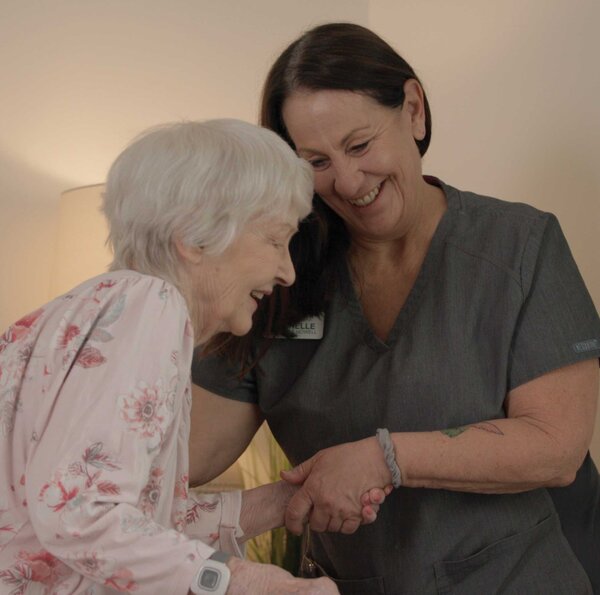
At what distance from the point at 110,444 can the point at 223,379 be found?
31.9 inches

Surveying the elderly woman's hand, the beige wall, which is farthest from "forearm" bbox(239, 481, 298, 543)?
the beige wall

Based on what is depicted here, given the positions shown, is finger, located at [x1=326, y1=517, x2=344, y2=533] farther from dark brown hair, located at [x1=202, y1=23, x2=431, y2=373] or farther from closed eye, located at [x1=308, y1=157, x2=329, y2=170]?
closed eye, located at [x1=308, y1=157, x2=329, y2=170]

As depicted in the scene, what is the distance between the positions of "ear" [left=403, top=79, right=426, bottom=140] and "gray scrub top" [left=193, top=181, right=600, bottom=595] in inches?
7.1

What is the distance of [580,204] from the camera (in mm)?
2266

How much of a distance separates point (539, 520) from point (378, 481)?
1.19ft

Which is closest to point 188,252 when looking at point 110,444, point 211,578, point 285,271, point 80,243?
point 285,271

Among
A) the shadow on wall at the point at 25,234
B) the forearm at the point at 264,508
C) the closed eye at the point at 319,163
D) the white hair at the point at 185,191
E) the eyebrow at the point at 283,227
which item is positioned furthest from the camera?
the shadow on wall at the point at 25,234

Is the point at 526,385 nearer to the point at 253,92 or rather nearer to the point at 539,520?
the point at 539,520

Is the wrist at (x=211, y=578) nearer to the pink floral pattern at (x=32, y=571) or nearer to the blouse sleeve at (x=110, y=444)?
the blouse sleeve at (x=110, y=444)

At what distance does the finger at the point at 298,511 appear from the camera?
1.61 meters

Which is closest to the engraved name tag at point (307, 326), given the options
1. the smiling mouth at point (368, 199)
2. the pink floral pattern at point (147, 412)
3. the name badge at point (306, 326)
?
the name badge at point (306, 326)

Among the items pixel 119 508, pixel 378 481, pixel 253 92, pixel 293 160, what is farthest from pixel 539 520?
pixel 253 92

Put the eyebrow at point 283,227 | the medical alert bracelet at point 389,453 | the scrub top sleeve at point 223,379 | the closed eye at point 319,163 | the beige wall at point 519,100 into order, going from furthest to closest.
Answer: the beige wall at point 519,100 < the scrub top sleeve at point 223,379 < the closed eye at point 319,163 < the medical alert bracelet at point 389,453 < the eyebrow at point 283,227

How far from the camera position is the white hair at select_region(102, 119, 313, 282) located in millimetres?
1278
